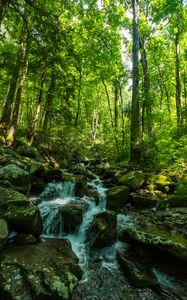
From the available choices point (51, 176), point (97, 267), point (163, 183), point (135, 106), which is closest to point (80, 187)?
point (51, 176)

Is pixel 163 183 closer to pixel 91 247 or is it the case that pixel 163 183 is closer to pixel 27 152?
pixel 91 247

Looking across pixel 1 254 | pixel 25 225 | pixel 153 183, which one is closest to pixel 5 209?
pixel 25 225

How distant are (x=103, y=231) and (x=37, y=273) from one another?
6.62ft

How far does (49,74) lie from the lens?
51.3 ft

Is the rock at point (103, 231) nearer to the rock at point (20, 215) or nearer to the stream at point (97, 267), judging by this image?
the stream at point (97, 267)

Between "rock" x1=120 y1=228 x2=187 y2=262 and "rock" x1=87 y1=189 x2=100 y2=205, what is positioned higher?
"rock" x1=87 y1=189 x2=100 y2=205

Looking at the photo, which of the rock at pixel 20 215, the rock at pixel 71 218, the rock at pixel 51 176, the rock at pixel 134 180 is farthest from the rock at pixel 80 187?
the rock at pixel 20 215

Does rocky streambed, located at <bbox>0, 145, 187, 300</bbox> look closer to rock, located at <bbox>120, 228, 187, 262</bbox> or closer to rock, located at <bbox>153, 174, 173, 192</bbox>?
rock, located at <bbox>120, 228, 187, 262</bbox>

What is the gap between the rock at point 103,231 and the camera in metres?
5.35

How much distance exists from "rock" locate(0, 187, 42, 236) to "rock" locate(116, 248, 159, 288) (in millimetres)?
1904

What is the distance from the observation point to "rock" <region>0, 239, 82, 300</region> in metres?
3.48

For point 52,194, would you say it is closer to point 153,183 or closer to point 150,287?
point 153,183

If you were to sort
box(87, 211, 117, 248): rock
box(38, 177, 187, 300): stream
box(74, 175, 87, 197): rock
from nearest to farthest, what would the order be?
box(38, 177, 187, 300): stream, box(87, 211, 117, 248): rock, box(74, 175, 87, 197): rock

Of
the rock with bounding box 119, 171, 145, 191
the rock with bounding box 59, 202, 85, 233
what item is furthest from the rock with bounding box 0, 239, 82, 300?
the rock with bounding box 119, 171, 145, 191
